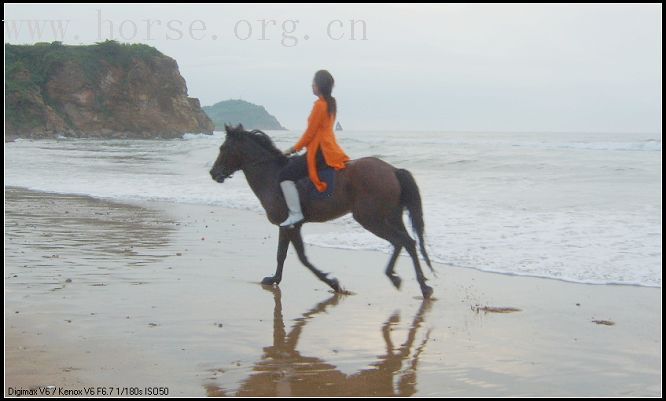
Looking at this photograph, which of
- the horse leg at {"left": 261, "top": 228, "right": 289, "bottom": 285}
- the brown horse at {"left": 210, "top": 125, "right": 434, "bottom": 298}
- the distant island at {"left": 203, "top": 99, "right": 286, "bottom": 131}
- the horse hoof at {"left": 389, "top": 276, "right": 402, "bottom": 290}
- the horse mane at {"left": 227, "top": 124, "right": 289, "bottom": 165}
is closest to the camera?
the brown horse at {"left": 210, "top": 125, "right": 434, "bottom": 298}

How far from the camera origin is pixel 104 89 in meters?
92.0

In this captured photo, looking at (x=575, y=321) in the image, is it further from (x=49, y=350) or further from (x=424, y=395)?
(x=49, y=350)

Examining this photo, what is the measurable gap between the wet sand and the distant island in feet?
415

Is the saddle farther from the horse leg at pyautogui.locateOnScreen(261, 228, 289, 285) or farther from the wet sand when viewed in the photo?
the wet sand

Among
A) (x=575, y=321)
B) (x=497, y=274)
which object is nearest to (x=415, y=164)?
(x=497, y=274)

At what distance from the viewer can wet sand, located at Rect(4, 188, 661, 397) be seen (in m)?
4.57

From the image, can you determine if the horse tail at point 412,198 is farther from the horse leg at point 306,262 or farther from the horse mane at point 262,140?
the horse mane at point 262,140

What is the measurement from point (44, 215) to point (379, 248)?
6203 mm

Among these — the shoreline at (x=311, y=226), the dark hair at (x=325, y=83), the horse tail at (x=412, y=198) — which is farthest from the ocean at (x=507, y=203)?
the dark hair at (x=325, y=83)

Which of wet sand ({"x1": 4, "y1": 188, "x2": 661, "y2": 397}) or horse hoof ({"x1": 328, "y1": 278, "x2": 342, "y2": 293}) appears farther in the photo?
horse hoof ({"x1": 328, "y1": 278, "x2": 342, "y2": 293})

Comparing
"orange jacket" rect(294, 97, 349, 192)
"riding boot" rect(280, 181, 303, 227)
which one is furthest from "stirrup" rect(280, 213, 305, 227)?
"orange jacket" rect(294, 97, 349, 192)

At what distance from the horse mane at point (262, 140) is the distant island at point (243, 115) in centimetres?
12653

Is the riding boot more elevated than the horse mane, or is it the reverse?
the horse mane

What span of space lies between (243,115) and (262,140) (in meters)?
154
